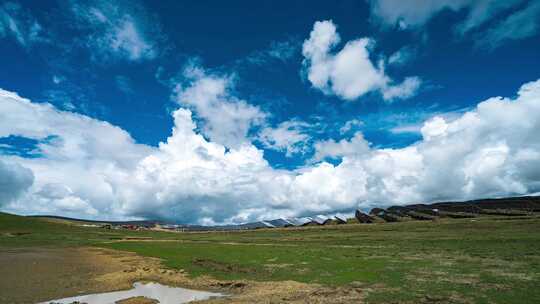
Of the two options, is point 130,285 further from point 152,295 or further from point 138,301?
point 138,301

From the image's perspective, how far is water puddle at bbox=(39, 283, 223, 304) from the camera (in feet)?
82.0

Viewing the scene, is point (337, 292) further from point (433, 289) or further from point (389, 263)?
point (389, 263)

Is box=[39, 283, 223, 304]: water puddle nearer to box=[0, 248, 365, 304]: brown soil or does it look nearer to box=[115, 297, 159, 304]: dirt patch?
box=[115, 297, 159, 304]: dirt patch

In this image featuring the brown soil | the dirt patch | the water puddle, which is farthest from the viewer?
the water puddle

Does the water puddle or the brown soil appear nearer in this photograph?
the brown soil

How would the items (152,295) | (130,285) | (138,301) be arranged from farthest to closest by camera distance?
(130,285), (152,295), (138,301)

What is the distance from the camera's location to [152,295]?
27312 mm

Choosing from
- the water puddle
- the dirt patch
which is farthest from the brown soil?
the water puddle

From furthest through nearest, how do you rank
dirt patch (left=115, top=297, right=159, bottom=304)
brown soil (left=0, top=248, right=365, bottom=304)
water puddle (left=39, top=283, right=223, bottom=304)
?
1. water puddle (left=39, top=283, right=223, bottom=304)
2. brown soil (left=0, top=248, right=365, bottom=304)
3. dirt patch (left=115, top=297, right=159, bottom=304)

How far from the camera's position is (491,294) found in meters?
23.5

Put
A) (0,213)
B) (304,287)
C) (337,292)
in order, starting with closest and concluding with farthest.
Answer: (337,292) → (304,287) → (0,213)

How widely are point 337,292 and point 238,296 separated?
6.70m

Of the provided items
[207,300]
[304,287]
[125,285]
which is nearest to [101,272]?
[125,285]

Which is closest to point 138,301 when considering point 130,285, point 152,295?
point 152,295
